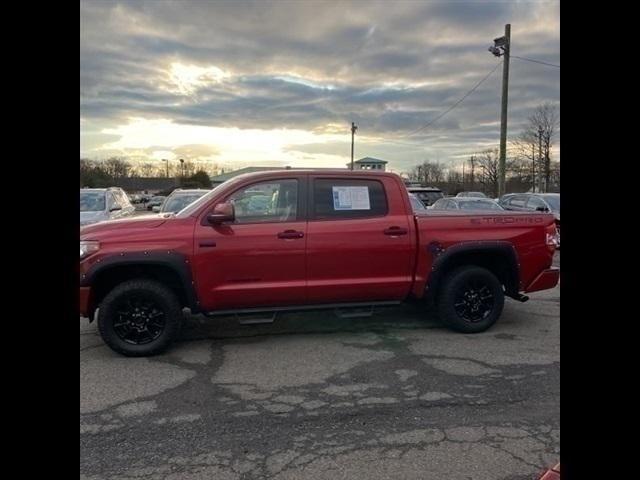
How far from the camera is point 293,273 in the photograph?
200 inches

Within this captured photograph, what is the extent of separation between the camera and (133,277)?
16.2 ft

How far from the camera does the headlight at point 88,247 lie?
15.3 feet

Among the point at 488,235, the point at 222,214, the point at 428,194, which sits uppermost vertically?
the point at 428,194

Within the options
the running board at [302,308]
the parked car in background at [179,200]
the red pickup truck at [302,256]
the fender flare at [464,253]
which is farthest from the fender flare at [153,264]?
the parked car in background at [179,200]

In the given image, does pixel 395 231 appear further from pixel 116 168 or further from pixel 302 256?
pixel 116 168

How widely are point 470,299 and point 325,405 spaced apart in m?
2.60

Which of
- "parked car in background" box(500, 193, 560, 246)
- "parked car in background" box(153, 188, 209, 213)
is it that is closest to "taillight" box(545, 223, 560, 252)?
"parked car in background" box(153, 188, 209, 213)

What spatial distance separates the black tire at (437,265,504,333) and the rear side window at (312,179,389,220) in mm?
1166

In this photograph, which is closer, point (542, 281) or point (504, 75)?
point (542, 281)

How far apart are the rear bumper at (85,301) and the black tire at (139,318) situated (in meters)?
0.12

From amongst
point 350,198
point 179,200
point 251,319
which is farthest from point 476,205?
point 251,319

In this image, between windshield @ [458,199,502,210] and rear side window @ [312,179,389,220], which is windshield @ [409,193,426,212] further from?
windshield @ [458,199,502,210]
